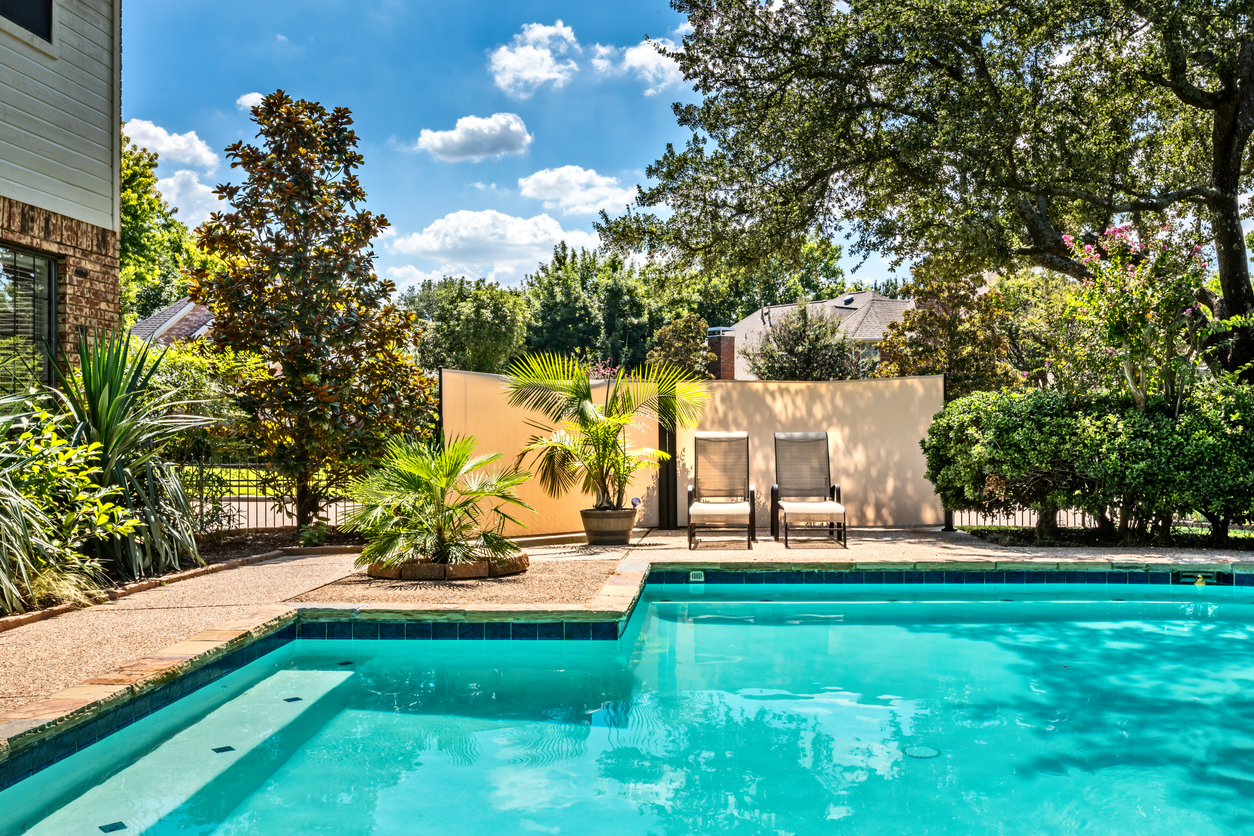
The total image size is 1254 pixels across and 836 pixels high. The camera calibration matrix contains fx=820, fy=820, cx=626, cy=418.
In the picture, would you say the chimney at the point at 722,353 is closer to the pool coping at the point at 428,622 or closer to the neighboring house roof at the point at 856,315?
the neighboring house roof at the point at 856,315

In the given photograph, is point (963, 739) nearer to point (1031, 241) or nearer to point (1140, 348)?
point (1140, 348)

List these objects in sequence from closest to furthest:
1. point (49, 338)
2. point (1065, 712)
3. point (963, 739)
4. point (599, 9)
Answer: point (963, 739) → point (1065, 712) → point (49, 338) → point (599, 9)

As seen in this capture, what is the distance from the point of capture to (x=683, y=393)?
930cm

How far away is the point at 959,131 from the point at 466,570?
284 inches

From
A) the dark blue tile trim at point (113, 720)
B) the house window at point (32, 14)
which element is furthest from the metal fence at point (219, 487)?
the house window at point (32, 14)

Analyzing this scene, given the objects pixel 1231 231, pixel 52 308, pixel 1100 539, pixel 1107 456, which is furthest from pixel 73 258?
pixel 1231 231

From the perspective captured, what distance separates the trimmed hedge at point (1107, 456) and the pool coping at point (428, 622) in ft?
3.61

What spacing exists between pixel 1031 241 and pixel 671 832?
999 cm

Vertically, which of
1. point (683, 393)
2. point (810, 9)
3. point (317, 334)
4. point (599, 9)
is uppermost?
point (599, 9)

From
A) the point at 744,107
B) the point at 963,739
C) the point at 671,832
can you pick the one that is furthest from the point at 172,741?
the point at 744,107

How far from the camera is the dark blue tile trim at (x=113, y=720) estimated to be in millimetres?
2818

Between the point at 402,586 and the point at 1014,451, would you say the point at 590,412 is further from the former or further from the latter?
the point at 1014,451

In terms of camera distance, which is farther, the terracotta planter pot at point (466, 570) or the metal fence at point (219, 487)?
the metal fence at point (219, 487)

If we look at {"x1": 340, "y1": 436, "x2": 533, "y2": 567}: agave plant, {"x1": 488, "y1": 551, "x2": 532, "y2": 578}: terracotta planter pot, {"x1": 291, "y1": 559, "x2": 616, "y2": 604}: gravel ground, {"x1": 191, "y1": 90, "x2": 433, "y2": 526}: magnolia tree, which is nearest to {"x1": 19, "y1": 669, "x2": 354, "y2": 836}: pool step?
{"x1": 291, "y1": 559, "x2": 616, "y2": 604}: gravel ground
